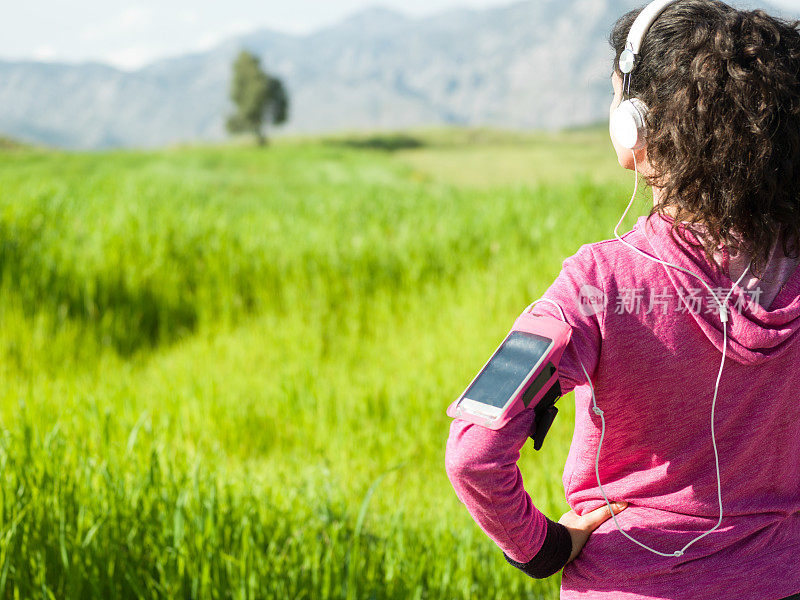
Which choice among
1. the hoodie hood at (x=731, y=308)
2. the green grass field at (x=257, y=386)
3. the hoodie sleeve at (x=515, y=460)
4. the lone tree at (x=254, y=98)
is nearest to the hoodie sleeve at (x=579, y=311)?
the hoodie sleeve at (x=515, y=460)

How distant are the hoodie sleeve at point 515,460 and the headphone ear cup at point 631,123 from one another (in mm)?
195

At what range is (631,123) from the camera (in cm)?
105

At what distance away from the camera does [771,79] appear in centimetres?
100

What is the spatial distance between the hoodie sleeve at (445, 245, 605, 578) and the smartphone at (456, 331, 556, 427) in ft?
0.10

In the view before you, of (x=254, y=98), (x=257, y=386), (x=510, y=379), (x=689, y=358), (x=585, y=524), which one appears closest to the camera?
(x=510, y=379)

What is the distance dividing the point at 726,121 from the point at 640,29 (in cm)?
20

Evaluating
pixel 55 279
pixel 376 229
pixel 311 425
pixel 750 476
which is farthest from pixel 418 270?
Result: pixel 750 476

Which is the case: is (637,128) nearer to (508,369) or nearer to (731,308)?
(731,308)

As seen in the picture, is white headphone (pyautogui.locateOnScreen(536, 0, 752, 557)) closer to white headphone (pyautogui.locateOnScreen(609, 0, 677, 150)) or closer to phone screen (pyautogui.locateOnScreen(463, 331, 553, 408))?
white headphone (pyautogui.locateOnScreen(609, 0, 677, 150))

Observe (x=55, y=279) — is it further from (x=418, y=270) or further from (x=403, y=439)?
(x=403, y=439)

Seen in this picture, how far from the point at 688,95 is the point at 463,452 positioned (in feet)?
2.02

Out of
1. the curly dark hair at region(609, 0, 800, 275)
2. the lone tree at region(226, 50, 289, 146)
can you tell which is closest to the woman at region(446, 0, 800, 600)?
the curly dark hair at region(609, 0, 800, 275)

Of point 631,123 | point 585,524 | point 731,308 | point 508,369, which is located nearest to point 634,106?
point 631,123

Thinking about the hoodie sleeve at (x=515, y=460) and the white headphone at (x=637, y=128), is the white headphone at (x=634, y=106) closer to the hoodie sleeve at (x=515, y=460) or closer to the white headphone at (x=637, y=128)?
the white headphone at (x=637, y=128)
